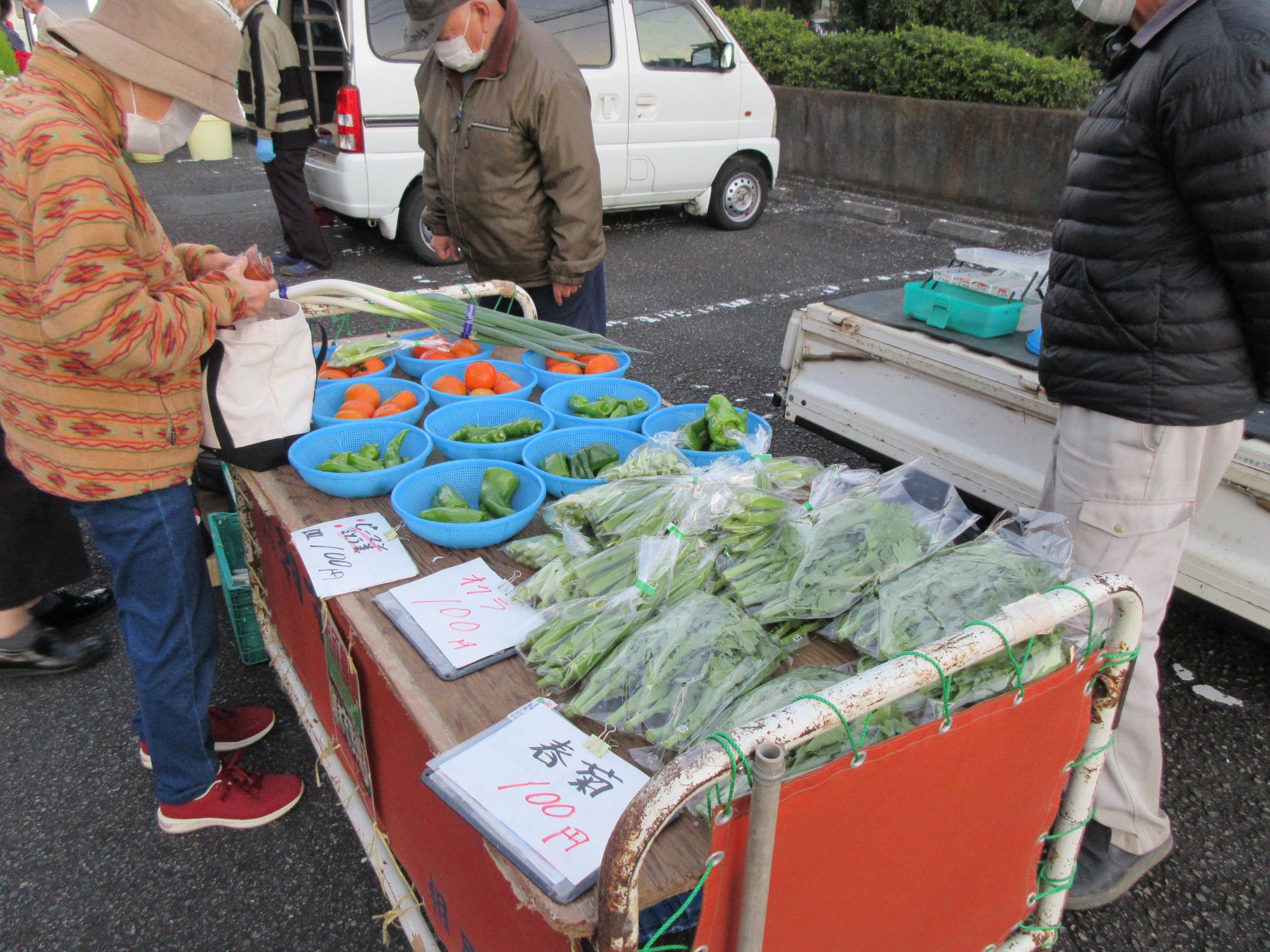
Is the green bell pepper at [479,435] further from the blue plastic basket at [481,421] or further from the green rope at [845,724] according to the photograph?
the green rope at [845,724]

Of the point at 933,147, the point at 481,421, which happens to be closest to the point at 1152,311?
the point at 481,421

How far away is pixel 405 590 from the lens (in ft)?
5.95

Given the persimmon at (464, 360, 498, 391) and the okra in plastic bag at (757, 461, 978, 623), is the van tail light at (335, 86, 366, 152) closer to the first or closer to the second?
the persimmon at (464, 360, 498, 391)

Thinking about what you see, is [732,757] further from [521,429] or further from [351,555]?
[521,429]

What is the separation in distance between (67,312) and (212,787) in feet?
4.54

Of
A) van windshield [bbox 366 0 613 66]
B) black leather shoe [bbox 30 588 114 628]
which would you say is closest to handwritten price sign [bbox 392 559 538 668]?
black leather shoe [bbox 30 588 114 628]

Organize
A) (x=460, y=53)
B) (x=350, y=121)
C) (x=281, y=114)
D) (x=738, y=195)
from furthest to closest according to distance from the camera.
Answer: (x=738, y=195), (x=350, y=121), (x=281, y=114), (x=460, y=53)

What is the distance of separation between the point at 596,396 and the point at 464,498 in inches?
28.5

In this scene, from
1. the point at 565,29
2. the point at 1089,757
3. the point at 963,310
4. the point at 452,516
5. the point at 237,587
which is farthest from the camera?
the point at 565,29

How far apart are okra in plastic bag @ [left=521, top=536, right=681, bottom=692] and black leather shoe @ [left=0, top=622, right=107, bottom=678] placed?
7.35 ft

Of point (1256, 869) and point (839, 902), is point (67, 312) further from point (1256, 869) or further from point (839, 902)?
point (1256, 869)

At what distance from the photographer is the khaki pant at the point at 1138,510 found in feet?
6.33

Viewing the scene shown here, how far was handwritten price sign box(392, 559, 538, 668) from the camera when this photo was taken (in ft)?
5.46

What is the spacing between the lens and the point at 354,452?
2424 millimetres
